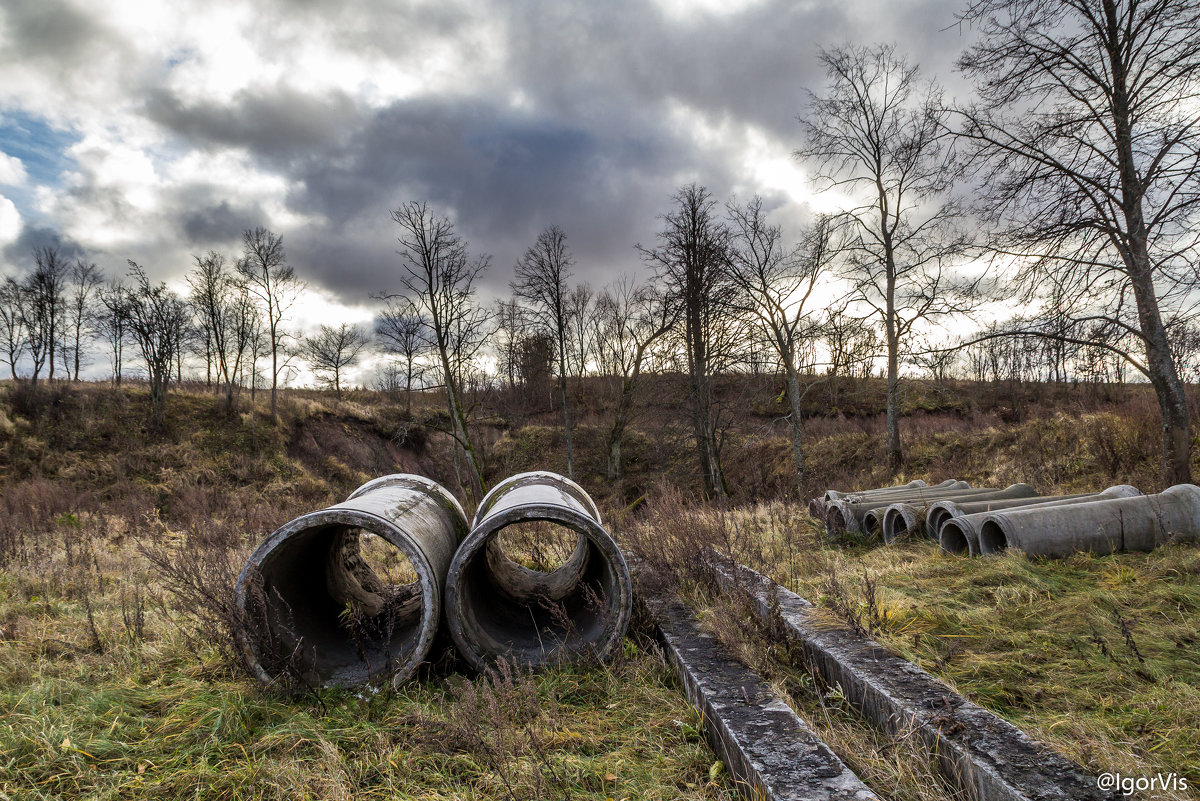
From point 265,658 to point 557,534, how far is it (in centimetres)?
480

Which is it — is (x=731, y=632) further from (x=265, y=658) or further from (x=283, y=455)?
(x=283, y=455)

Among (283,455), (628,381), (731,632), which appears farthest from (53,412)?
(731,632)

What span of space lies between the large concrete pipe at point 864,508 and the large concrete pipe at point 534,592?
436 cm

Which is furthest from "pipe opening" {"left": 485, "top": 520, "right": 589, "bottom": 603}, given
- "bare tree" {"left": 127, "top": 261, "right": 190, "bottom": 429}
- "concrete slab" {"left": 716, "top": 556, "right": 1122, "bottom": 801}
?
"bare tree" {"left": 127, "top": 261, "right": 190, "bottom": 429}

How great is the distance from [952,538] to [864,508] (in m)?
1.62

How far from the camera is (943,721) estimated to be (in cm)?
256

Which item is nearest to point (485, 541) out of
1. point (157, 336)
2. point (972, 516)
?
point (972, 516)

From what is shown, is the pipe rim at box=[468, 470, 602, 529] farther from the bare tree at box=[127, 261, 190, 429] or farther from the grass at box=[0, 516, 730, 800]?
the bare tree at box=[127, 261, 190, 429]

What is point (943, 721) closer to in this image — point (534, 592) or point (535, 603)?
point (535, 603)

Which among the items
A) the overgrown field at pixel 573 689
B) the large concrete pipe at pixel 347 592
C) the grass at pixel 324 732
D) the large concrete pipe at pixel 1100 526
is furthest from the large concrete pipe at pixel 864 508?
the large concrete pipe at pixel 347 592

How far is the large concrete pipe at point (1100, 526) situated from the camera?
5816 millimetres

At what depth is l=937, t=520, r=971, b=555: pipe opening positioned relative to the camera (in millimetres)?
6531

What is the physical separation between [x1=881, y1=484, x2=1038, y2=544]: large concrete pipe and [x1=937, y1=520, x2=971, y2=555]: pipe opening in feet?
2.00

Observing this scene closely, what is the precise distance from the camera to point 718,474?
1684 centimetres
